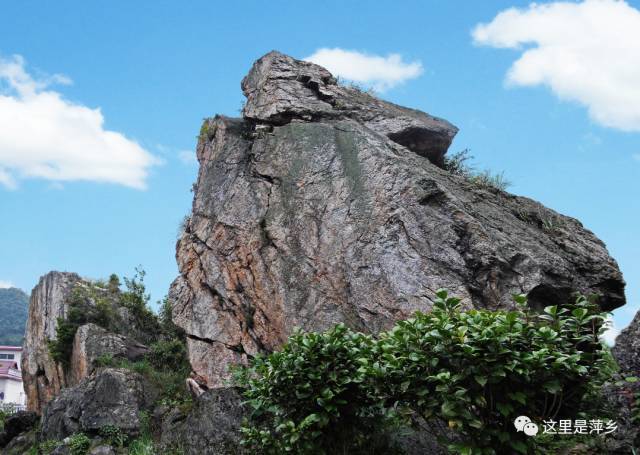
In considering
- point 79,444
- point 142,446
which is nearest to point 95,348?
point 79,444

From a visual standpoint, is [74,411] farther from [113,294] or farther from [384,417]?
[384,417]

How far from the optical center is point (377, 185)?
12.8 m

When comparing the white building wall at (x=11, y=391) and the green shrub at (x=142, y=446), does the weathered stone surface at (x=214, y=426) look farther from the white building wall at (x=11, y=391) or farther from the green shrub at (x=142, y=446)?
the white building wall at (x=11, y=391)

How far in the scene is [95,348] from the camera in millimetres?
18391

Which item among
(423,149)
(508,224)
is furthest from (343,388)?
(423,149)

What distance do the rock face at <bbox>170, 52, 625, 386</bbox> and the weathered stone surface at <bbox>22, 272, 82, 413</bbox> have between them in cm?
756

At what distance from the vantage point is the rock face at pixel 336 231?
39.1 ft

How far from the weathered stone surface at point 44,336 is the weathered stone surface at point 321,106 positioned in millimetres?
9902

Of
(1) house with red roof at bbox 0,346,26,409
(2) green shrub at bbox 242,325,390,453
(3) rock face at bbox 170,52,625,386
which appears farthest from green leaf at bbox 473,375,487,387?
(1) house with red roof at bbox 0,346,26,409

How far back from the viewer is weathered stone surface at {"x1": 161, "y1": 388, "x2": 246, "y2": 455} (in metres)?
11.1

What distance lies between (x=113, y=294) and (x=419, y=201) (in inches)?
516

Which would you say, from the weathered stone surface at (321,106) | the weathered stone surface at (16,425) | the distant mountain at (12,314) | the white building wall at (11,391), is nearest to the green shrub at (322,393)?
the weathered stone surface at (321,106)

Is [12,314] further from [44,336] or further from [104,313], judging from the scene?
[104,313]

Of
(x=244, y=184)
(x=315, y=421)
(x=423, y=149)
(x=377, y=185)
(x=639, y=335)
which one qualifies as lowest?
(x=315, y=421)
